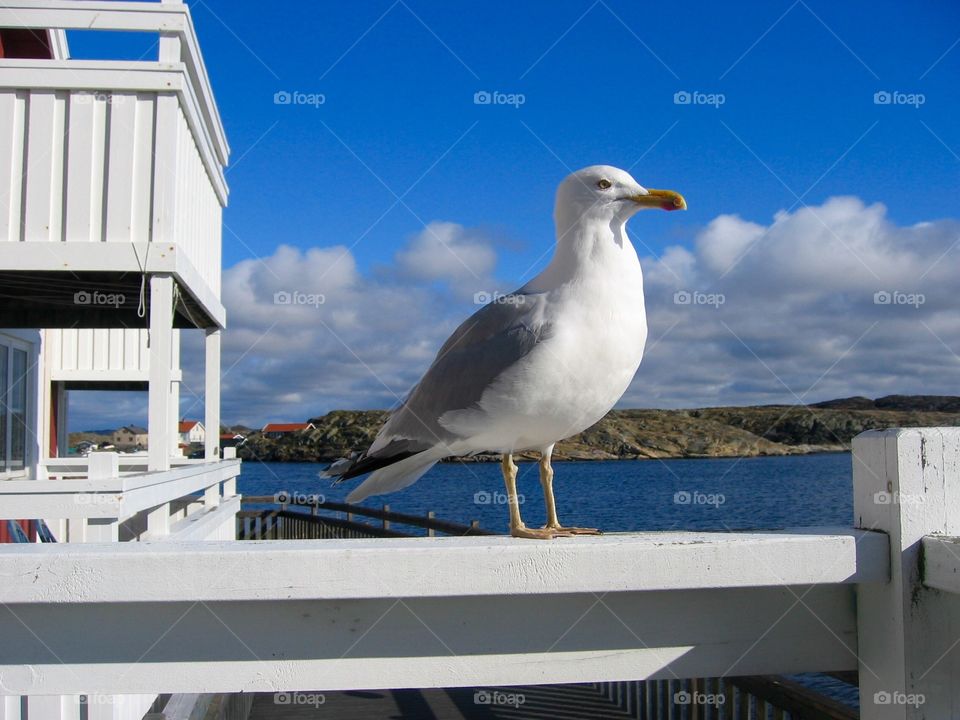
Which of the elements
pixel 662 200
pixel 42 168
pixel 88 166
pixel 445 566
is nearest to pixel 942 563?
pixel 445 566

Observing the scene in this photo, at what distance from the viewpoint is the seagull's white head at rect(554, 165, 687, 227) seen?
10.8 feet

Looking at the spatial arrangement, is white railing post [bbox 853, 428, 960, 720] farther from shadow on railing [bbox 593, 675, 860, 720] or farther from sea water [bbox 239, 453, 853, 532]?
sea water [bbox 239, 453, 853, 532]

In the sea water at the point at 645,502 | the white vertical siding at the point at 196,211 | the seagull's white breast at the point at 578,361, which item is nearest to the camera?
the seagull's white breast at the point at 578,361

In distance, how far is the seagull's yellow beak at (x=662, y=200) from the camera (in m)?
3.35

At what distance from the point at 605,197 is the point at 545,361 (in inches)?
31.5

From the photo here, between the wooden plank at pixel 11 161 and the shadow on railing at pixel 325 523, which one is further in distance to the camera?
the shadow on railing at pixel 325 523

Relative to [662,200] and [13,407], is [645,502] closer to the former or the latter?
[13,407]

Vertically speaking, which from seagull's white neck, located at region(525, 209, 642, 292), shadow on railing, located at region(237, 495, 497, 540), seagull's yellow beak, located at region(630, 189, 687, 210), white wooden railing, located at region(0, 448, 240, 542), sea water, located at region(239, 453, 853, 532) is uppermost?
seagull's yellow beak, located at region(630, 189, 687, 210)

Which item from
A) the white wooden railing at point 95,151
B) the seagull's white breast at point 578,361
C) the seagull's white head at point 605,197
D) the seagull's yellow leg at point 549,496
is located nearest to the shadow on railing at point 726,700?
the seagull's yellow leg at point 549,496

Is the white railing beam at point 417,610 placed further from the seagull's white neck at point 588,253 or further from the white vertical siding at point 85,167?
the white vertical siding at point 85,167

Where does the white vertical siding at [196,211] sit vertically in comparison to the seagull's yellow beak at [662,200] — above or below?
above

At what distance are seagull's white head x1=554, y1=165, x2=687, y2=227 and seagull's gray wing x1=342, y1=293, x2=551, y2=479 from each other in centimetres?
38

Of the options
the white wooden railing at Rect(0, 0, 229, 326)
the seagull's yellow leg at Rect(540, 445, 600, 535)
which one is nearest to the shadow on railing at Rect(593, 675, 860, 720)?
the seagull's yellow leg at Rect(540, 445, 600, 535)

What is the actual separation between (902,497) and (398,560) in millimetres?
1174
